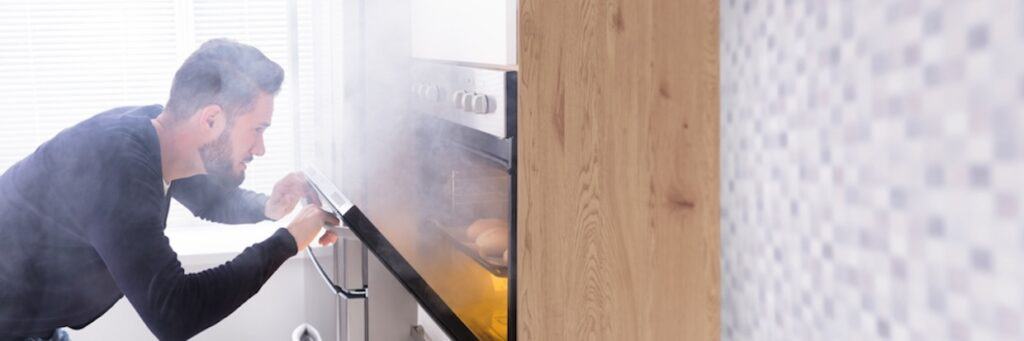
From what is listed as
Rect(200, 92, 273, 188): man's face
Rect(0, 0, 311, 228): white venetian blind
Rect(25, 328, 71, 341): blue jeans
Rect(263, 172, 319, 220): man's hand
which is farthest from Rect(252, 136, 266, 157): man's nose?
Rect(0, 0, 311, 228): white venetian blind

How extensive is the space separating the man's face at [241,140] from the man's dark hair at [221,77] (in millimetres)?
34

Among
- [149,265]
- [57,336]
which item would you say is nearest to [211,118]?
[149,265]

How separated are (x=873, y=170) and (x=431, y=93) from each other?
582 millimetres

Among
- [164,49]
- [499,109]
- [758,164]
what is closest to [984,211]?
[758,164]

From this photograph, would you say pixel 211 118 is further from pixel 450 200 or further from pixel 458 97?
pixel 458 97

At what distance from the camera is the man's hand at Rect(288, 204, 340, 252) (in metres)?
1.61

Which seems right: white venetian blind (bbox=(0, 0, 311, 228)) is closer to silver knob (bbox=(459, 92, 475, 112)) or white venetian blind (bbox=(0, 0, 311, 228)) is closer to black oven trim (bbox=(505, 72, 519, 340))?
silver knob (bbox=(459, 92, 475, 112))

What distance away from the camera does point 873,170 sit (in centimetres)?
59

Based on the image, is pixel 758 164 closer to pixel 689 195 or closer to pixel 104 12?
pixel 689 195

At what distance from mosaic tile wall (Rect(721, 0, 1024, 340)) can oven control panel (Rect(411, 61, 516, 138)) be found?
0.58ft

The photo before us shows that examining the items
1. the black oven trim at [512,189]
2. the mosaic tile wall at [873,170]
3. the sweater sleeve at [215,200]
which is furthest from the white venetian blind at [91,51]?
the mosaic tile wall at [873,170]

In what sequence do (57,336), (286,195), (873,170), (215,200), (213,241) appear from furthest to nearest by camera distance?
(213,241), (215,200), (286,195), (57,336), (873,170)

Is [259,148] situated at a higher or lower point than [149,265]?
higher

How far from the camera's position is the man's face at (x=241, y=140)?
1766 mm
